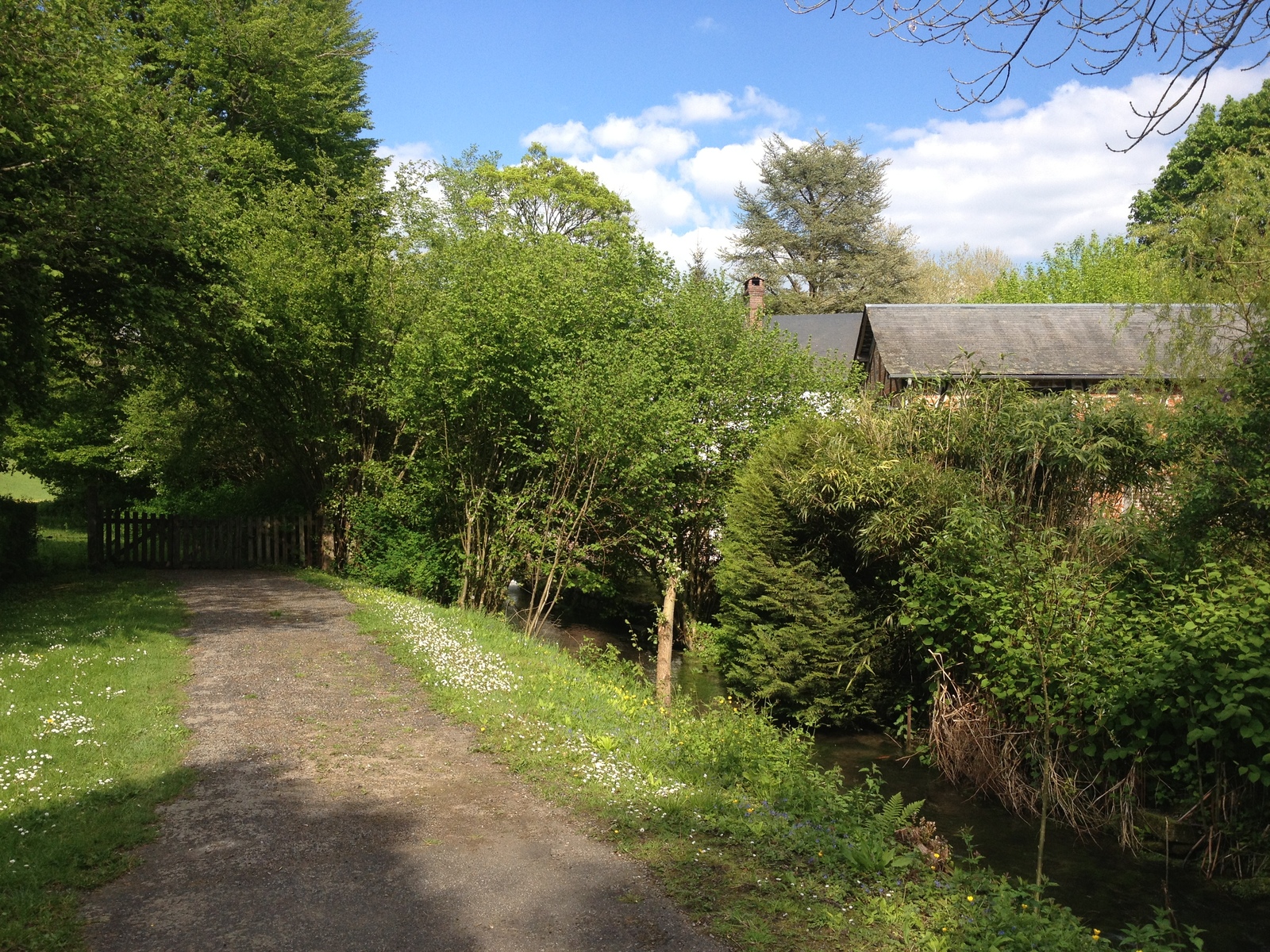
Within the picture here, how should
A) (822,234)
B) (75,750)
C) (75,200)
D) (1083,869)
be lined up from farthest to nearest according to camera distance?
(822,234) < (75,200) < (1083,869) < (75,750)

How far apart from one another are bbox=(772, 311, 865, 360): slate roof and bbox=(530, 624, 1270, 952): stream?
1084 inches

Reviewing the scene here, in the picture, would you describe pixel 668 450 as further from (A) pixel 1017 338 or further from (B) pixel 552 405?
(A) pixel 1017 338

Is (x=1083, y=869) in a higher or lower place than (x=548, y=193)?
lower

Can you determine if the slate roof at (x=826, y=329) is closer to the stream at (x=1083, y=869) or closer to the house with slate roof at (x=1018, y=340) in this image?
the house with slate roof at (x=1018, y=340)

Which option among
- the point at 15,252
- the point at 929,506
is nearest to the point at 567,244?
the point at 929,506

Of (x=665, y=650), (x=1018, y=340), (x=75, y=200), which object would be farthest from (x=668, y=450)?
(x=1018, y=340)

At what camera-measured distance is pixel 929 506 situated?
13945 mm

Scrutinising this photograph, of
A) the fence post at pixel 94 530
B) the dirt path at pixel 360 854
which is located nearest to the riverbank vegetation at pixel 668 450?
the dirt path at pixel 360 854

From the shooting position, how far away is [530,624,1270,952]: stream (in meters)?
8.70

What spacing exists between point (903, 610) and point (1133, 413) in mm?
4591

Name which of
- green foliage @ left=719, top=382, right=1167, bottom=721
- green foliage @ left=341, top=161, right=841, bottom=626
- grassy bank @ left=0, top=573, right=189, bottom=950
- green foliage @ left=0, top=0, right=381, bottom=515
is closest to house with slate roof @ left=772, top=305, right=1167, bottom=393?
green foliage @ left=341, top=161, right=841, bottom=626

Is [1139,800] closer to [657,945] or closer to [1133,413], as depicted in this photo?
[1133,413]

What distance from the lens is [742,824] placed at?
6500 millimetres

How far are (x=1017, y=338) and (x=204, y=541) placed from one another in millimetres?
22728
